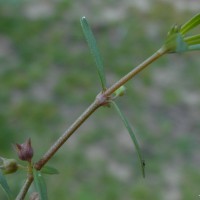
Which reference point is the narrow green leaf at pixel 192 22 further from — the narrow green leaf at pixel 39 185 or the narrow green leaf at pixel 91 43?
the narrow green leaf at pixel 39 185

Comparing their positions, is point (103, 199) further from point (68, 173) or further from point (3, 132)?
point (3, 132)

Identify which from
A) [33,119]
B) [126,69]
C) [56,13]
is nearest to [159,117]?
[126,69]

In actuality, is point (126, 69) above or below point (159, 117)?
above

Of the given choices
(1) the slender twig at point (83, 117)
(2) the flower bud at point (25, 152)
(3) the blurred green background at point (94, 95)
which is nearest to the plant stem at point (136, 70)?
(1) the slender twig at point (83, 117)

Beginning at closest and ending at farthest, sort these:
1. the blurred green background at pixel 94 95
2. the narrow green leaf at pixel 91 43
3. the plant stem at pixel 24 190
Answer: the plant stem at pixel 24 190
the narrow green leaf at pixel 91 43
the blurred green background at pixel 94 95

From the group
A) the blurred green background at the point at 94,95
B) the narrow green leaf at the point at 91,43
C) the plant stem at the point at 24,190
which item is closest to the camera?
the plant stem at the point at 24,190

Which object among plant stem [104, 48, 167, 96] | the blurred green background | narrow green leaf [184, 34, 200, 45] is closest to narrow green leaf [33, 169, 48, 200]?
plant stem [104, 48, 167, 96]

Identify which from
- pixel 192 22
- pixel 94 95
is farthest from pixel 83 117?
pixel 94 95
